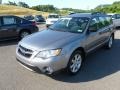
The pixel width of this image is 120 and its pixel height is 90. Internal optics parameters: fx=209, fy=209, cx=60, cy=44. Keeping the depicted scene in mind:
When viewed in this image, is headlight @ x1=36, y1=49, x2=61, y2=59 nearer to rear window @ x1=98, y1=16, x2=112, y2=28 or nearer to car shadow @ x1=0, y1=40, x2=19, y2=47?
rear window @ x1=98, y1=16, x2=112, y2=28

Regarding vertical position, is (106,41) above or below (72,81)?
above

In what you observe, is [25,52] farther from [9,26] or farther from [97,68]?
[9,26]

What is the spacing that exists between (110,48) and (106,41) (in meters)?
1.03

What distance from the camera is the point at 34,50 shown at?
5250 millimetres

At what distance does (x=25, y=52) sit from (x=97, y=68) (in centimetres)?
237

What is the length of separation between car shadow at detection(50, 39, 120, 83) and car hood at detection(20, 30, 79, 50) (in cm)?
90

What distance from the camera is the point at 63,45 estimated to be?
537 cm

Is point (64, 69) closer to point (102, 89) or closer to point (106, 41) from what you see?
point (102, 89)

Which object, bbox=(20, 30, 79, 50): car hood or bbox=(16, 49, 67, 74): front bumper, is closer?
bbox=(16, 49, 67, 74): front bumper

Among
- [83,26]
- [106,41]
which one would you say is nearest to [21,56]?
[83,26]

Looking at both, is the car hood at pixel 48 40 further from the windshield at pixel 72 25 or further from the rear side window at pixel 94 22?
the rear side window at pixel 94 22

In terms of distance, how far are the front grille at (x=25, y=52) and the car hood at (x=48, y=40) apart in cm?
11

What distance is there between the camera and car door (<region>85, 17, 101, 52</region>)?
21.1 feet

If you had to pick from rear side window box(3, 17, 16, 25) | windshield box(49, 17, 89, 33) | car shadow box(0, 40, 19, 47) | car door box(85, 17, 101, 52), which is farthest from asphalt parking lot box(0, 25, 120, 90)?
rear side window box(3, 17, 16, 25)
